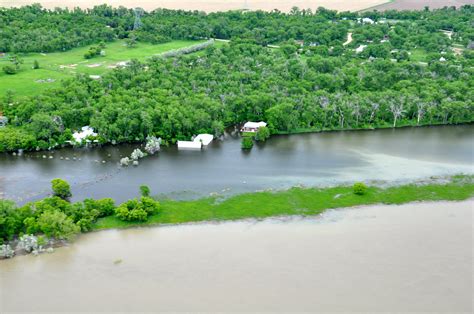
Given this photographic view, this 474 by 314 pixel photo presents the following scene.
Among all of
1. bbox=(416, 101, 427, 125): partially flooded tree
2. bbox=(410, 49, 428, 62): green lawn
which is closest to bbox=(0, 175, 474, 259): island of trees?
bbox=(416, 101, 427, 125): partially flooded tree

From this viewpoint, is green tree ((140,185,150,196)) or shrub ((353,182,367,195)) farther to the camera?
shrub ((353,182,367,195))

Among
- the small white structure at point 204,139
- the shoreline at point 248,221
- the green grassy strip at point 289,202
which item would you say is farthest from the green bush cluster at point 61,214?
the small white structure at point 204,139

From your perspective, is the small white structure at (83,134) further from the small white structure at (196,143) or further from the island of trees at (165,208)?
the island of trees at (165,208)

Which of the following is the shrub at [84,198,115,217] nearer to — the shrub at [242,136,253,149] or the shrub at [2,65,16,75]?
the shrub at [242,136,253,149]

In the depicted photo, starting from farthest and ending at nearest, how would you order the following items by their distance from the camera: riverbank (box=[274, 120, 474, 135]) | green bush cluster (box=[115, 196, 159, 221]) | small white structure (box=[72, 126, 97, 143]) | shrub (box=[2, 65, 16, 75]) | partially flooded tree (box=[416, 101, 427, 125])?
shrub (box=[2, 65, 16, 75]) → partially flooded tree (box=[416, 101, 427, 125]) → riverbank (box=[274, 120, 474, 135]) → small white structure (box=[72, 126, 97, 143]) → green bush cluster (box=[115, 196, 159, 221])

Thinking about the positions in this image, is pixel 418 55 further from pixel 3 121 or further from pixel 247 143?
pixel 3 121

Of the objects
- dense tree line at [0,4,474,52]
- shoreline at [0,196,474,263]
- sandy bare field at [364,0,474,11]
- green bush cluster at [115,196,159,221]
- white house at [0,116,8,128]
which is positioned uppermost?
sandy bare field at [364,0,474,11]

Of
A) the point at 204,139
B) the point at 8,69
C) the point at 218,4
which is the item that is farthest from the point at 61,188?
the point at 218,4

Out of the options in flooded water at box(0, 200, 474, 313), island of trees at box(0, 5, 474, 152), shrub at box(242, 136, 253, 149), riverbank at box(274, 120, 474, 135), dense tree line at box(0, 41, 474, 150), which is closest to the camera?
flooded water at box(0, 200, 474, 313)
